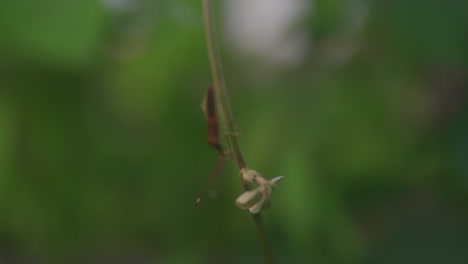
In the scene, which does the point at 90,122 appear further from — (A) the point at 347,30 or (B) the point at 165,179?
(A) the point at 347,30

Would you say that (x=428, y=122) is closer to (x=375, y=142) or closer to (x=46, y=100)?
(x=375, y=142)

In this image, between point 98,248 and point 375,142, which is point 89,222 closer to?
point 98,248

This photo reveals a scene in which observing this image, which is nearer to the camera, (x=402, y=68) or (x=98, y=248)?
(x=402, y=68)

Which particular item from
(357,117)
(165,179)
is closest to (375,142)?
(357,117)

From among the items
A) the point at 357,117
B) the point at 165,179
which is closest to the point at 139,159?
the point at 165,179

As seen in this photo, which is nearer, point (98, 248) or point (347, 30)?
point (347, 30)
